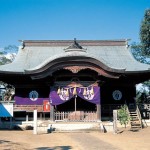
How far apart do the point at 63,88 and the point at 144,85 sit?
22427 millimetres

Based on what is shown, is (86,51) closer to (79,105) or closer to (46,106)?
(79,105)

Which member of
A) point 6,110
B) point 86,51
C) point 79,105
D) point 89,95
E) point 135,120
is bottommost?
point 135,120

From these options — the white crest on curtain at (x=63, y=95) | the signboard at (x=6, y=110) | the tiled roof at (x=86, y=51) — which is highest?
the tiled roof at (x=86, y=51)

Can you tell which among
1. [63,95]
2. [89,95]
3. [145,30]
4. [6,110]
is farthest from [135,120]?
[145,30]

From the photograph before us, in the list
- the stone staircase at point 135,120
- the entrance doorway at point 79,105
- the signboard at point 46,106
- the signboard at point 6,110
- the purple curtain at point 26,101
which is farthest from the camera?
the entrance doorway at point 79,105

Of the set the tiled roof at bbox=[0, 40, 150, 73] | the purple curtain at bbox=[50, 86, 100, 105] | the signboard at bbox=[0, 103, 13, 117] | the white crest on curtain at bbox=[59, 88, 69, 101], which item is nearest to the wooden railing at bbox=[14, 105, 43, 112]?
the purple curtain at bbox=[50, 86, 100, 105]

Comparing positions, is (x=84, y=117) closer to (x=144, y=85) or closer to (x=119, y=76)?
(x=119, y=76)

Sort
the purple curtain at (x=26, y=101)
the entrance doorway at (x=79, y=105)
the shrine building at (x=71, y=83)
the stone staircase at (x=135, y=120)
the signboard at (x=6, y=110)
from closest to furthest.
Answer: the signboard at (x=6, y=110), the stone staircase at (x=135, y=120), the shrine building at (x=71, y=83), the purple curtain at (x=26, y=101), the entrance doorway at (x=79, y=105)

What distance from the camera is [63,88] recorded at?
22750 millimetres

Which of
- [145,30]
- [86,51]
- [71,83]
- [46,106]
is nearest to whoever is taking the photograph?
[71,83]

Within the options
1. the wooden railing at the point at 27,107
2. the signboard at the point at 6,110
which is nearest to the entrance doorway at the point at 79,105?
the wooden railing at the point at 27,107

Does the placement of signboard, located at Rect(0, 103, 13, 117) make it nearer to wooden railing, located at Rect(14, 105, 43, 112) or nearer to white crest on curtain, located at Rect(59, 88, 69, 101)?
wooden railing, located at Rect(14, 105, 43, 112)

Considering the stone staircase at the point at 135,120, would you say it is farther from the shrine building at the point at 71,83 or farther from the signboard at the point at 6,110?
the signboard at the point at 6,110

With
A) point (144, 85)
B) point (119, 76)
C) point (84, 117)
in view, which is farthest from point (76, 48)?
point (144, 85)
